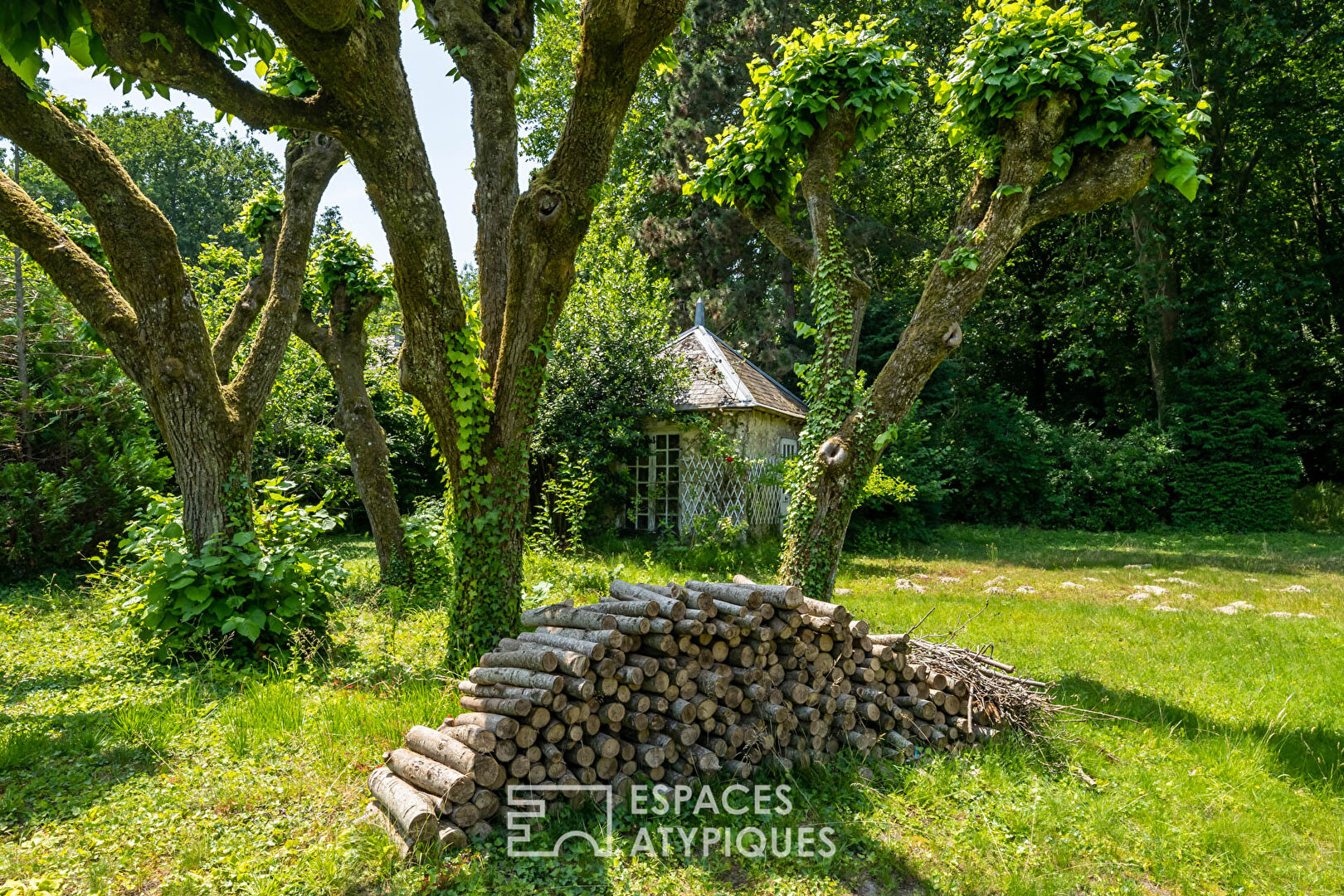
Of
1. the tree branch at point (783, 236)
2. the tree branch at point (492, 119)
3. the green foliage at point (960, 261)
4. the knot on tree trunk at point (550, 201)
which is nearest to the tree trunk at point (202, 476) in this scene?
the tree branch at point (492, 119)

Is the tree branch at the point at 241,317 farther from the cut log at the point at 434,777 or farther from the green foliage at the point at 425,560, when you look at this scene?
the cut log at the point at 434,777

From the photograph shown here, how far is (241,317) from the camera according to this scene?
274 inches

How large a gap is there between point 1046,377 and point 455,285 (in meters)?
22.1

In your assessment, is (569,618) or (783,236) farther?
(783,236)

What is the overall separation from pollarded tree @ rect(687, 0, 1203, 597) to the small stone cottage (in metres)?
5.56

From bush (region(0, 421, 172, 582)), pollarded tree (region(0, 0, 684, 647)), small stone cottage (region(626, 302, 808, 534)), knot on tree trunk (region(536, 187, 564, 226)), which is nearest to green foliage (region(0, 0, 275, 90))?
pollarded tree (region(0, 0, 684, 647))

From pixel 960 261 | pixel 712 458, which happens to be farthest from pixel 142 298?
pixel 712 458

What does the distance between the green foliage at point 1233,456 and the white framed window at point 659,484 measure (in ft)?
41.3

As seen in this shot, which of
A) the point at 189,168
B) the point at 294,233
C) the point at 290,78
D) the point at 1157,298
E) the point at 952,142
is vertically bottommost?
the point at 294,233

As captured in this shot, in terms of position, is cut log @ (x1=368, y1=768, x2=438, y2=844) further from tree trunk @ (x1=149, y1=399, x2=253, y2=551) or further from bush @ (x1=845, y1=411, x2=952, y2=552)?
bush @ (x1=845, y1=411, x2=952, y2=552)

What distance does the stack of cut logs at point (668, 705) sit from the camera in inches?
131

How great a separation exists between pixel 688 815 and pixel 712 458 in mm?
8731

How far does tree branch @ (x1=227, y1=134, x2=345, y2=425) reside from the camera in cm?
674

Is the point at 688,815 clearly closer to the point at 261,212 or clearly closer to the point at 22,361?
the point at 261,212
